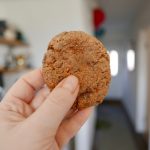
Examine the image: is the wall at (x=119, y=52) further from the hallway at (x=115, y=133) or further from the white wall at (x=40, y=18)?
the white wall at (x=40, y=18)

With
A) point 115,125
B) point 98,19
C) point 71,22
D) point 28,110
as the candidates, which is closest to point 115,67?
point 115,125

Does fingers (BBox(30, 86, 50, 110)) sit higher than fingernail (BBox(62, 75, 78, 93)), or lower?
lower

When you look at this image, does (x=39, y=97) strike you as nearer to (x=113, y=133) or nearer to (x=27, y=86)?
(x=27, y=86)

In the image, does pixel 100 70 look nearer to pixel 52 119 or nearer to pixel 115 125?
pixel 52 119

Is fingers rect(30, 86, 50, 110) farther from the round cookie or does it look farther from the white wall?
the white wall

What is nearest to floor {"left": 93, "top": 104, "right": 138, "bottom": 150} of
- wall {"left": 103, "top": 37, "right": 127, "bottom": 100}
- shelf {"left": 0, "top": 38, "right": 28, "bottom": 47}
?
wall {"left": 103, "top": 37, "right": 127, "bottom": 100}

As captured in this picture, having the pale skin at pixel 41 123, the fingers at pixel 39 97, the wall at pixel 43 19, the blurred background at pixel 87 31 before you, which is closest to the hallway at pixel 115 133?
the blurred background at pixel 87 31

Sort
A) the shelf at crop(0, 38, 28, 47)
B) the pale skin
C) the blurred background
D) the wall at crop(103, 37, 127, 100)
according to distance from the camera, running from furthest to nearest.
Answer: the wall at crop(103, 37, 127, 100)
the blurred background
the shelf at crop(0, 38, 28, 47)
the pale skin
